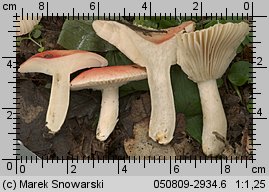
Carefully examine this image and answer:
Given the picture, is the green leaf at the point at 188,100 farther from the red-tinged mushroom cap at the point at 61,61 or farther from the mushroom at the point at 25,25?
the mushroom at the point at 25,25

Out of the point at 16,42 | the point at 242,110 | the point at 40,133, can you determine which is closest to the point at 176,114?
the point at 242,110

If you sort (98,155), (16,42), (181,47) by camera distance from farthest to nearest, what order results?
(16,42) → (98,155) → (181,47)

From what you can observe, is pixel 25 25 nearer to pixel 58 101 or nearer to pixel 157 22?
pixel 58 101

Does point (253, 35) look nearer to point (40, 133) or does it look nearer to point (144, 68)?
point (144, 68)

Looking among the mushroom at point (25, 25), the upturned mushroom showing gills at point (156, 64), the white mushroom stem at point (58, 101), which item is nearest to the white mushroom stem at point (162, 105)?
the upturned mushroom showing gills at point (156, 64)

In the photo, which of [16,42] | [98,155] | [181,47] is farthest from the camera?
[16,42]

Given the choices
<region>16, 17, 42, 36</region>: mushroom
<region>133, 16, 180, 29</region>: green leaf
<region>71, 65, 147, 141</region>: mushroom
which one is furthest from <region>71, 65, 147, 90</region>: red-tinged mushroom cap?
<region>16, 17, 42, 36</region>: mushroom
